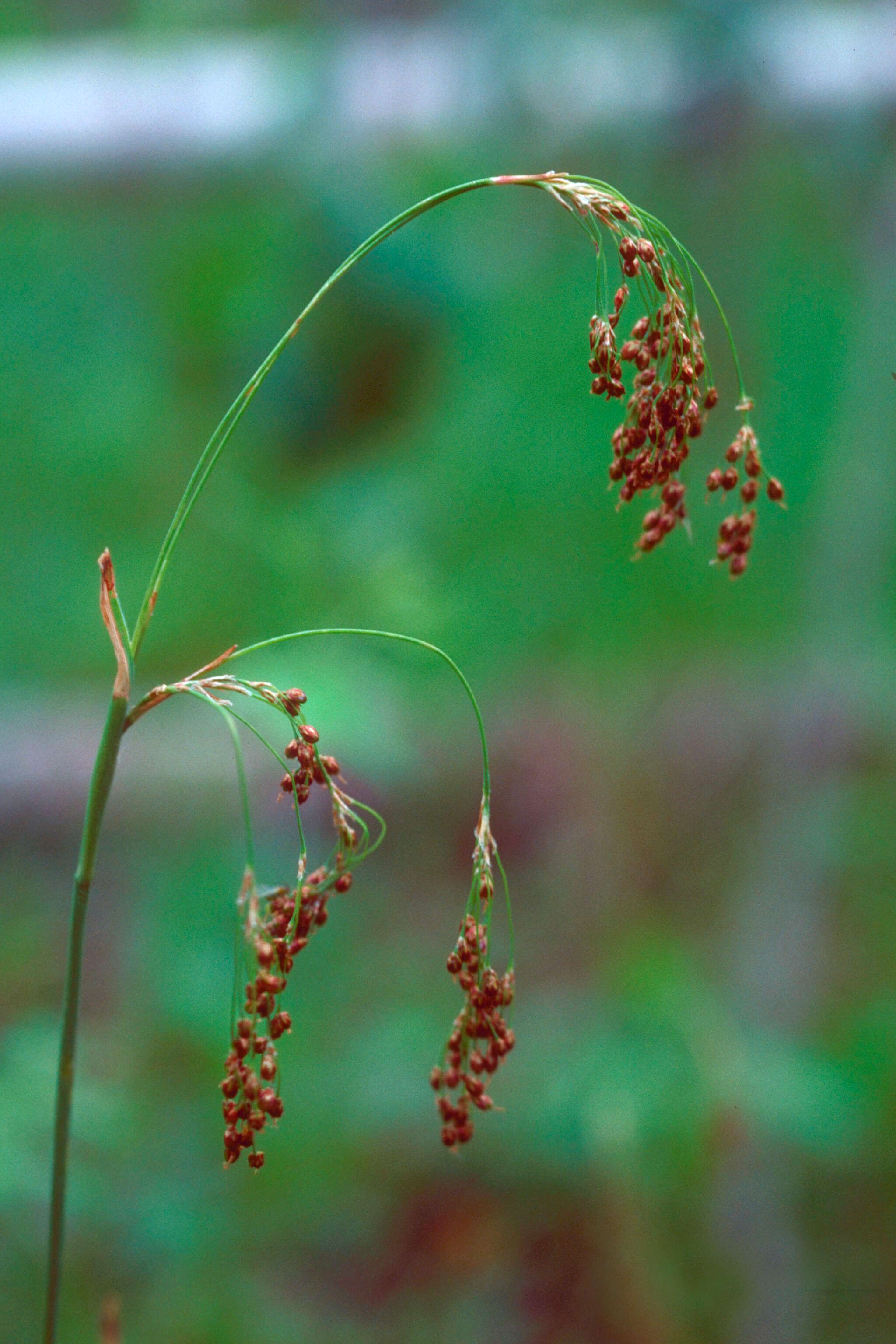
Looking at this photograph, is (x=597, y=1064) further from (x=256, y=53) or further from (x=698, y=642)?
(x=256, y=53)

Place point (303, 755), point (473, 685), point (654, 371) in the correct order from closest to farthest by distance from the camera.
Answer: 1. point (303, 755)
2. point (654, 371)
3. point (473, 685)

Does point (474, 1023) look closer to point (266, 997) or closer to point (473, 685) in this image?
point (266, 997)

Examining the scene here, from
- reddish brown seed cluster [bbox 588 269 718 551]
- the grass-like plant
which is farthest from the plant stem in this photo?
reddish brown seed cluster [bbox 588 269 718 551]

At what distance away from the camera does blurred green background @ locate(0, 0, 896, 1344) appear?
6.13 feet

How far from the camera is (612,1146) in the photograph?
5.63 ft

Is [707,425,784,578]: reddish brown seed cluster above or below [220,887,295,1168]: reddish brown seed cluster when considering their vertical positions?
above

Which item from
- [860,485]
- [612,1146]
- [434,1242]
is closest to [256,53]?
[860,485]

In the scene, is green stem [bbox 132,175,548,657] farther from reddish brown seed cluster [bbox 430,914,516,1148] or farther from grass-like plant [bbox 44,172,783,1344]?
reddish brown seed cluster [bbox 430,914,516,1148]

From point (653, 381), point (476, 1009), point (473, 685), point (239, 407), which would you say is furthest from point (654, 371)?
point (473, 685)

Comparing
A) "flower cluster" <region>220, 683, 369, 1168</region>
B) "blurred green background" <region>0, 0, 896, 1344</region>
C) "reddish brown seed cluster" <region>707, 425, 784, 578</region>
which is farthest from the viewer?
"blurred green background" <region>0, 0, 896, 1344</region>

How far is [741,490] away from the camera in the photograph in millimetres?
631

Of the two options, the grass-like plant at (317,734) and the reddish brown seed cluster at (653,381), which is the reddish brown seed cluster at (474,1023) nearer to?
the grass-like plant at (317,734)

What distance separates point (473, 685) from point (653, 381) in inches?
103

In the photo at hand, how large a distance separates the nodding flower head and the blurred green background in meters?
1.10
